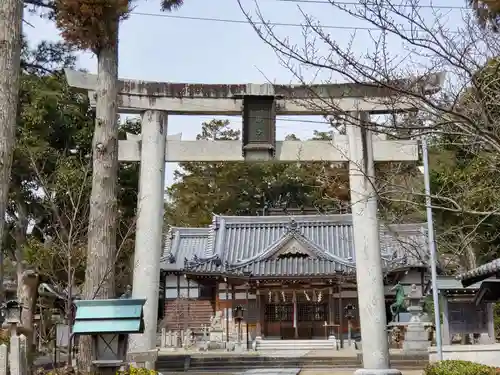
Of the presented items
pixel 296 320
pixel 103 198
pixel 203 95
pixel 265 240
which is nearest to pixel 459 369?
pixel 103 198

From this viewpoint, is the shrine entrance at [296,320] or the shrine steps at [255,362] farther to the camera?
the shrine entrance at [296,320]

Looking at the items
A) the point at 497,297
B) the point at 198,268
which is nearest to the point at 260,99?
the point at 497,297

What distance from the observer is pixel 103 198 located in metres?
8.23

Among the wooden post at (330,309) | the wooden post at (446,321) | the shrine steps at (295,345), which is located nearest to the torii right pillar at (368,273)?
the wooden post at (446,321)

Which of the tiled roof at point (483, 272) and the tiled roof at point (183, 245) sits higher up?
the tiled roof at point (183, 245)

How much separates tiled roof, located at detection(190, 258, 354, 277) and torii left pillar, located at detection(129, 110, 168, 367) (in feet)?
44.5

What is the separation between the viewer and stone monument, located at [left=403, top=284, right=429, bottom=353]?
66.5ft

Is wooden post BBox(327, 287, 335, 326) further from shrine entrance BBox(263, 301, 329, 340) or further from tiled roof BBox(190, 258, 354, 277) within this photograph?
tiled roof BBox(190, 258, 354, 277)

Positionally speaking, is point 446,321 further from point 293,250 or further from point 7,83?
point 7,83

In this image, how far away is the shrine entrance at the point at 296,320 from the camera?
27.2 meters

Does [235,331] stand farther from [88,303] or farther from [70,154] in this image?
[88,303]

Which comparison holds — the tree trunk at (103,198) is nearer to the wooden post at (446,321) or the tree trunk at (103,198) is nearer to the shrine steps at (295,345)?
the wooden post at (446,321)

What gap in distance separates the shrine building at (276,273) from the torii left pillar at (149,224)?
13525mm

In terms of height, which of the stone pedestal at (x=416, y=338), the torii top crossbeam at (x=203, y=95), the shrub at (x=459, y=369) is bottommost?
the shrub at (x=459, y=369)
